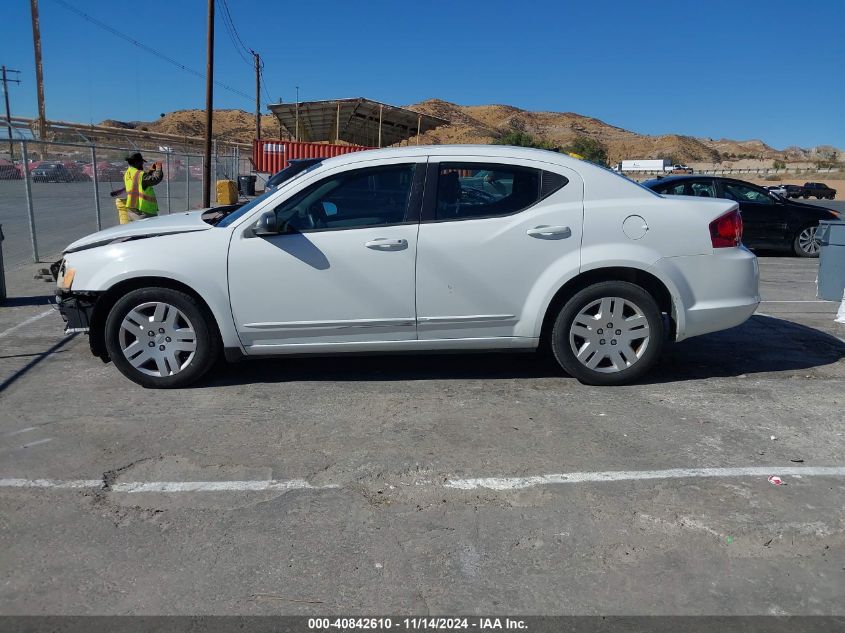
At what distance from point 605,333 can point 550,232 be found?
0.85m

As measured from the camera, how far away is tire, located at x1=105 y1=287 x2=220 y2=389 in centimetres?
523

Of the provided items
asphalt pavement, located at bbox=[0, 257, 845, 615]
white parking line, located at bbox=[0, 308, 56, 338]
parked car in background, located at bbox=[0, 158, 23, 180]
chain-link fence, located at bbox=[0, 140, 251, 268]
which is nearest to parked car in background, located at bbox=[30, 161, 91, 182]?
chain-link fence, located at bbox=[0, 140, 251, 268]

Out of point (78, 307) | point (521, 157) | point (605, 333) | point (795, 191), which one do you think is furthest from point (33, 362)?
point (795, 191)

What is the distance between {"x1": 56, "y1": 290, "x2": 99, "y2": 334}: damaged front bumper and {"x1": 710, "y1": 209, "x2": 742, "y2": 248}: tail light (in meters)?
4.53

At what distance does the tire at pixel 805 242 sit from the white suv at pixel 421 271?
936cm

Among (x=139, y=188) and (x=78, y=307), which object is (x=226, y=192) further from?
(x=78, y=307)

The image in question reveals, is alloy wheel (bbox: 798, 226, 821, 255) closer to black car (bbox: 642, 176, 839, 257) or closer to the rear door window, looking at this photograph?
black car (bbox: 642, 176, 839, 257)

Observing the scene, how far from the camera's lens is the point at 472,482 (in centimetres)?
391

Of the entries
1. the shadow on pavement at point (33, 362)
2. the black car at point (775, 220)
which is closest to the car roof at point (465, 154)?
the shadow on pavement at point (33, 362)

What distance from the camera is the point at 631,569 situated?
Result: 10.3 ft

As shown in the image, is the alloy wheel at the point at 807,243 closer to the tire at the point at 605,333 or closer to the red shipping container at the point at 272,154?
the tire at the point at 605,333

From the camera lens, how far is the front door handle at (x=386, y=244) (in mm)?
5191

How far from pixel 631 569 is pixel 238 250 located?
3.38 metres
